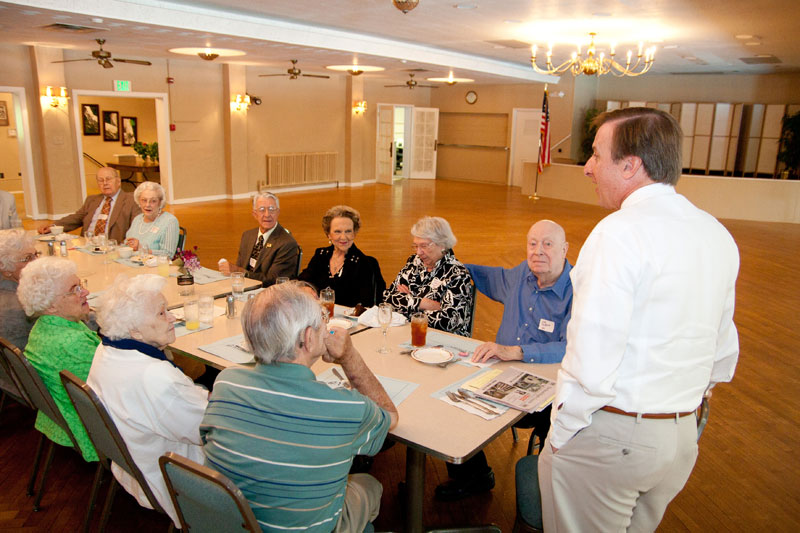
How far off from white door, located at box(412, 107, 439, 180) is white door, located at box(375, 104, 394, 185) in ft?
4.60

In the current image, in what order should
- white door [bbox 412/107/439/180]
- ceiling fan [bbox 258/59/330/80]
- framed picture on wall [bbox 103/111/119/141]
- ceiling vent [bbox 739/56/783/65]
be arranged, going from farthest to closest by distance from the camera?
white door [bbox 412/107/439/180]
framed picture on wall [bbox 103/111/119/141]
ceiling vent [bbox 739/56/783/65]
ceiling fan [bbox 258/59/330/80]

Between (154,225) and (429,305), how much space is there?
293 cm

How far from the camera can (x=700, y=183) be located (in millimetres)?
13234

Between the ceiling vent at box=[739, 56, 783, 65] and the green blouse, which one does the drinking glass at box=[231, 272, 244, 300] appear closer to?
the green blouse

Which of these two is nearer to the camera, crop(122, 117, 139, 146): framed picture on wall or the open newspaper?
the open newspaper

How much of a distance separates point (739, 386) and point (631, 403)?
3588 mm

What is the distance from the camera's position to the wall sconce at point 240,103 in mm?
13617

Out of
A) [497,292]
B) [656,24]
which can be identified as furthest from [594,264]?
[656,24]

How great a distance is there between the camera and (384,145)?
57.8 feet

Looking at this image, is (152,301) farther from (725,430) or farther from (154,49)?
(154,49)

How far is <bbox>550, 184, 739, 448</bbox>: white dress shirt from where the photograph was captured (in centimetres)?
159

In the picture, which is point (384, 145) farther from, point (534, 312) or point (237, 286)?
point (534, 312)

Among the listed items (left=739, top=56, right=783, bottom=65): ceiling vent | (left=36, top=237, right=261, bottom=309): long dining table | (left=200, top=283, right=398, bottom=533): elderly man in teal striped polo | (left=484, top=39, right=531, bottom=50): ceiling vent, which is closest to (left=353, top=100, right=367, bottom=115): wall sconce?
(left=484, top=39, right=531, bottom=50): ceiling vent

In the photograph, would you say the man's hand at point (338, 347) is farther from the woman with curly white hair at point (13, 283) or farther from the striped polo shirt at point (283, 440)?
the woman with curly white hair at point (13, 283)
